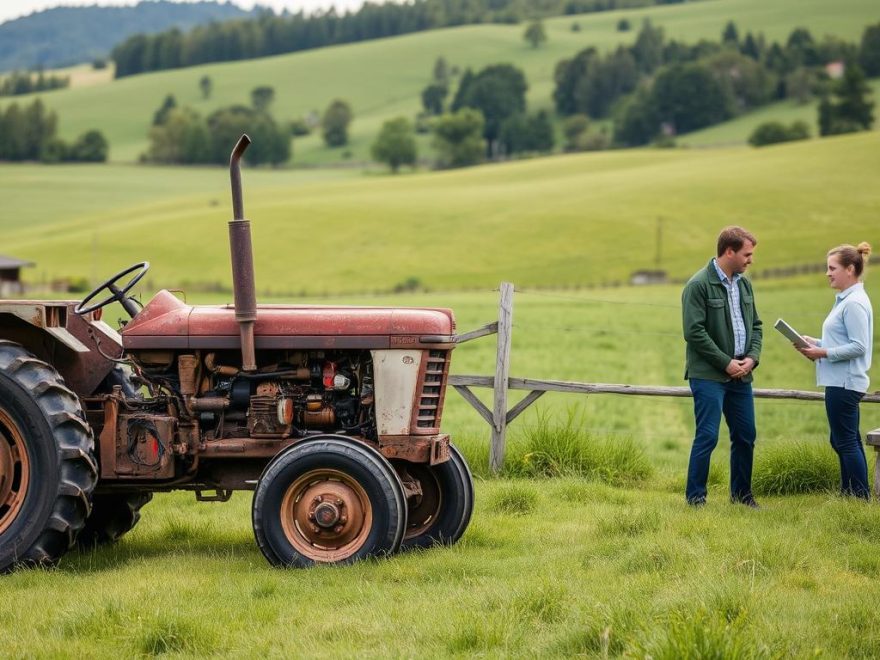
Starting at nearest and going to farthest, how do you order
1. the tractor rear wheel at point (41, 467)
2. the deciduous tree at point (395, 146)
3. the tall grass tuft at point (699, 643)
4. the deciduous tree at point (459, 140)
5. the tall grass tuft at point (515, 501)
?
the tall grass tuft at point (699, 643), the tractor rear wheel at point (41, 467), the tall grass tuft at point (515, 501), the deciduous tree at point (395, 146), the deciduous tree at point (459, 140)

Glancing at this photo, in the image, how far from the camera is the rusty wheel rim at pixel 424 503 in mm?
7355

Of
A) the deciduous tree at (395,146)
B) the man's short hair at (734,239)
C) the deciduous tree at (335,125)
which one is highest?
the deciduous tree at (335,125)

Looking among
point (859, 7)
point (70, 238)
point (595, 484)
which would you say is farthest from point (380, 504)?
point (859, 7)

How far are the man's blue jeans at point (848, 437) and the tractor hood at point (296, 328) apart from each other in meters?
2.99

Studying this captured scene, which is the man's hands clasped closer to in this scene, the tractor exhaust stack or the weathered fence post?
the weathered fence post

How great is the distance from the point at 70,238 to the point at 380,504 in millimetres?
71830

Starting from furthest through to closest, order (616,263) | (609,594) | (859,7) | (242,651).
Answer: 1. (859,7)
2. (616,263)
3. (609,594)
4. (242,651)

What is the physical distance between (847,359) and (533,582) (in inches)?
135

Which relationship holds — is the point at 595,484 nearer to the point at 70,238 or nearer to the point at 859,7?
the point at 70,238

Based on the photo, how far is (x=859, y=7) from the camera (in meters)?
160

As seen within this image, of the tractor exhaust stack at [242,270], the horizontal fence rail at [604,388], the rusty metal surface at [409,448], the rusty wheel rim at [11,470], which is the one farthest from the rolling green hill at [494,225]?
the rusty wheel rim at [11,470]

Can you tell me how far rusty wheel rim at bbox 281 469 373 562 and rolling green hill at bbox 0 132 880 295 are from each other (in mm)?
47851

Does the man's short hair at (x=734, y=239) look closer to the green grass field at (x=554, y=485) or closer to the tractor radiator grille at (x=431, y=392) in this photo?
the green grass field at (x=554, y=485)

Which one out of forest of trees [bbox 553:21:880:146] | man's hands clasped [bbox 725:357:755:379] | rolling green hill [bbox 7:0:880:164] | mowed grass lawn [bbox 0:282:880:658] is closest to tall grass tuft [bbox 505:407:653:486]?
mowed grass lawn [bbox 0:282:880:658]
